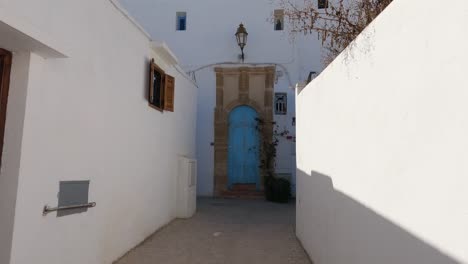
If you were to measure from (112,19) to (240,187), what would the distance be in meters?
7.34

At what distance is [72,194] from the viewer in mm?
3590

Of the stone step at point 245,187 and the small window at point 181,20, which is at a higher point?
the small window at point 181,20

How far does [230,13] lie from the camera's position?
1155cm

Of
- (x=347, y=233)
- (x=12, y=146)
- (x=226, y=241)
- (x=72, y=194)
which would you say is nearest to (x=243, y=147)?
(x=226, y=241)

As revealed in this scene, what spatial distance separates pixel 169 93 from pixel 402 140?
553 centimetres

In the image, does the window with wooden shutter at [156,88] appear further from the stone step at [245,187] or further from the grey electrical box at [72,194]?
the stone step at [245,187]

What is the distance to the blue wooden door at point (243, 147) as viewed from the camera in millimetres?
11125

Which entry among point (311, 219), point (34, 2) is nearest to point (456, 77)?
point (34, 2)

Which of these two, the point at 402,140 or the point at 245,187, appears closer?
the point at 402,140

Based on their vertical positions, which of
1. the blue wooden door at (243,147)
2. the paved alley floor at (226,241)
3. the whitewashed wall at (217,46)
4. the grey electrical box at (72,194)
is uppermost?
the whitewashed wall at (217,46)

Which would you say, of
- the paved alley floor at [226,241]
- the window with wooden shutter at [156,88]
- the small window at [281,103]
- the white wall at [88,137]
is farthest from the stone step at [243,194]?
the window with wooden shutter at [156,88]

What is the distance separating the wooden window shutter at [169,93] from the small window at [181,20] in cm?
502

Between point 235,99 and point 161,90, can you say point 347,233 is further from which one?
point 235,99

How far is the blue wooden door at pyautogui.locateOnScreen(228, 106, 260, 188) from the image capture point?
11125 mm
